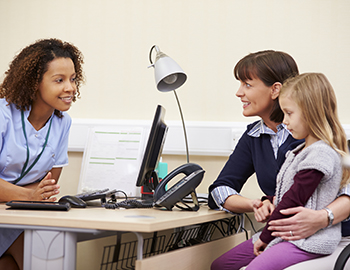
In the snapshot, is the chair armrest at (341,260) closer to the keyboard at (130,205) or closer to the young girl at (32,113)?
the keyboard at (130,205)

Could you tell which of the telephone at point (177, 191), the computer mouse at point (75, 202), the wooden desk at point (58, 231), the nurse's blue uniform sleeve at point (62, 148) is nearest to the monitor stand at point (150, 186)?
the telephone at point (177, 191)

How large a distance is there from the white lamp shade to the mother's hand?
0.84 meters

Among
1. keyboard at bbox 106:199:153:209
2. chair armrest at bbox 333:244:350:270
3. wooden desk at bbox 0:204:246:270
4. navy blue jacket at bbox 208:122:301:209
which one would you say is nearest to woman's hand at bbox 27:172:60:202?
keyboard at bbox 106:199:153:209

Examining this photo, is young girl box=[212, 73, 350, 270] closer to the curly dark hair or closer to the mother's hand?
the mother's hand

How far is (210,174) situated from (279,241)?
1009 millimetres

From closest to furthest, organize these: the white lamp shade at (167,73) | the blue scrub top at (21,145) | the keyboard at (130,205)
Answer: the keyboard at (130,205)
the blue scrub top at (21,145)
the white lamp shade at (167,73)

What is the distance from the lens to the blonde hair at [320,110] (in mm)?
1100

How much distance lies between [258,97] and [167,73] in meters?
0.45

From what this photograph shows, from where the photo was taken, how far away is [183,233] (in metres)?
1.53

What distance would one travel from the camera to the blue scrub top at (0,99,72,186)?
1471 mm

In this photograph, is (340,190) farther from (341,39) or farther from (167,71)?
(341,39)

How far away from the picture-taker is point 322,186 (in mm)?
1090

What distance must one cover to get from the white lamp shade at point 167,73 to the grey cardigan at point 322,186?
0.75 metres

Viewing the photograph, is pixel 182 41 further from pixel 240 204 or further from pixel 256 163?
pixel 240 204
